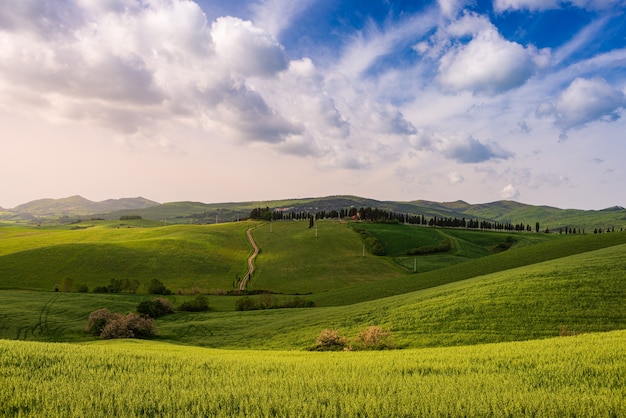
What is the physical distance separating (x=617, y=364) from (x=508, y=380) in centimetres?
417

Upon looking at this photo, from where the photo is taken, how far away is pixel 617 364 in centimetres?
1129

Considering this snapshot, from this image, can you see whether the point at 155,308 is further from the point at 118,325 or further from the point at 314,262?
the point at 314,262

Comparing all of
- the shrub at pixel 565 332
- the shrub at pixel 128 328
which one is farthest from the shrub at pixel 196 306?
the shrub at pixel 565 332

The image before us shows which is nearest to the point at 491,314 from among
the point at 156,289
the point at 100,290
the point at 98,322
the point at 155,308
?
the point at 98,322

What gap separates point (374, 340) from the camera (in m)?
26.1

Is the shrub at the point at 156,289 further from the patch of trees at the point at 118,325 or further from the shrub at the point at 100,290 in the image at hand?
the patch of trees at the point at 118,325

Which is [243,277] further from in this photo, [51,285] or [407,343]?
[407,343]

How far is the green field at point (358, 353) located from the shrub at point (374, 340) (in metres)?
0.97

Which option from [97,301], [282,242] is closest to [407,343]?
[97,301]

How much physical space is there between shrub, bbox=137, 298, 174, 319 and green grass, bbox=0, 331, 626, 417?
4836 cm

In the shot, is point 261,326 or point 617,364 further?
point 261,326

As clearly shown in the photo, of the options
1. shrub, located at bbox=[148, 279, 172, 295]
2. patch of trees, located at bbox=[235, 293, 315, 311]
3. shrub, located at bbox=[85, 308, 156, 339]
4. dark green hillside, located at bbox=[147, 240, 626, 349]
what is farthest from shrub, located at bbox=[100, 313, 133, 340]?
shrub, located at bbox=[148, 279, 172, 295]

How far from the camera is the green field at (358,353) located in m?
8.20

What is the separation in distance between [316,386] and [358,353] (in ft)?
37.7
